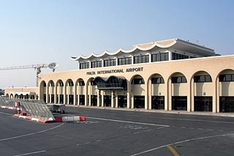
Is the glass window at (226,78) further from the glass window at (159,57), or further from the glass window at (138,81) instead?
the glass window at (138,81)

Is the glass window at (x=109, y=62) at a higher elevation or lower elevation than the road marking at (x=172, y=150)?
higher

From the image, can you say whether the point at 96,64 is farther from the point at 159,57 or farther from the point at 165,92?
the point at 165,92

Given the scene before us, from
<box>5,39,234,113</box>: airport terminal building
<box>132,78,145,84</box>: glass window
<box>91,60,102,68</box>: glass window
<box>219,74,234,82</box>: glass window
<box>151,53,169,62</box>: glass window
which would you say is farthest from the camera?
<box>91,60,102,68</box>: glass window

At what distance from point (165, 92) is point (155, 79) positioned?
384 centimetres

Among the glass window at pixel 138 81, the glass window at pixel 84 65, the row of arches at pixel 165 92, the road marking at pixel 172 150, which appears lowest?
the road marking at pixel 172 150

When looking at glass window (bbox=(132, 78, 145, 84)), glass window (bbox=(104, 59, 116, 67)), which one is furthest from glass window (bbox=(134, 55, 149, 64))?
glass window (bbox=(104, 59, 116, 67))

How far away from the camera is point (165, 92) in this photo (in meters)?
51.2

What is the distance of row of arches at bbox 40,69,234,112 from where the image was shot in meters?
44.0

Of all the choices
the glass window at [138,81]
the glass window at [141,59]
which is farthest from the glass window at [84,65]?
the glass window at [138,81]

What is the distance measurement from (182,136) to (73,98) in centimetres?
5582

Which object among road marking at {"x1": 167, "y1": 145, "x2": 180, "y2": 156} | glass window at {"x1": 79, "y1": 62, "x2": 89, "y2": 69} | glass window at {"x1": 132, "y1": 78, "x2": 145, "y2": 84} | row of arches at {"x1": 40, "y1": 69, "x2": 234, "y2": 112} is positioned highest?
glass window at {"x1": 79, "y1": 62, "x2": 89, "y2": 69}

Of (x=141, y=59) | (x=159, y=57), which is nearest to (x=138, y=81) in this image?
(x=141, y=59)

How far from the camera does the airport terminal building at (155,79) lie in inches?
1738

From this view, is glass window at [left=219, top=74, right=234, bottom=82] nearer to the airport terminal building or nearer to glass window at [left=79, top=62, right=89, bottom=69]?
the airport terminal building
